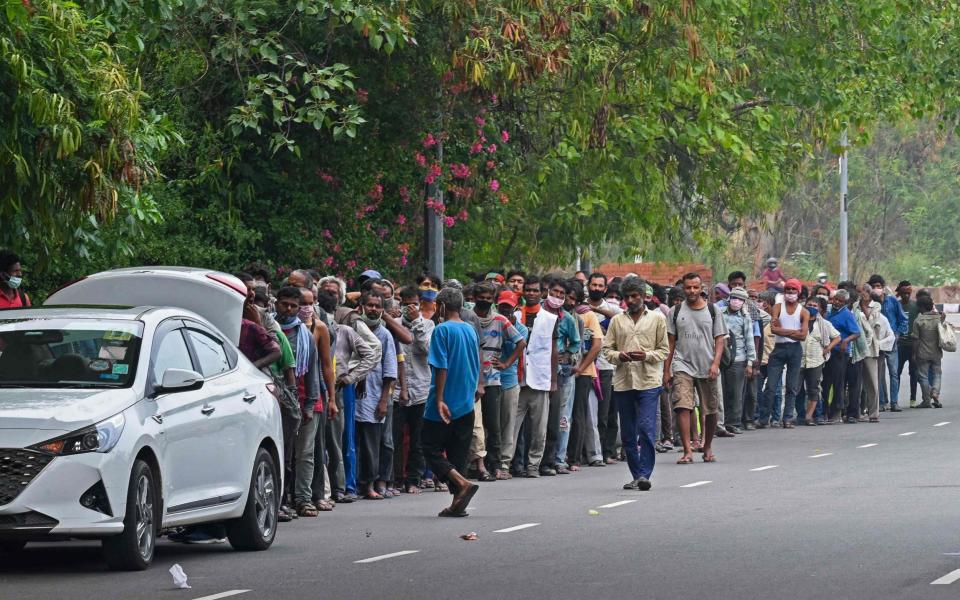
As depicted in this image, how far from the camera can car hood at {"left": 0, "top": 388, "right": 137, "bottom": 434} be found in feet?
34.3

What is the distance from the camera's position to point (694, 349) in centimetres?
1934

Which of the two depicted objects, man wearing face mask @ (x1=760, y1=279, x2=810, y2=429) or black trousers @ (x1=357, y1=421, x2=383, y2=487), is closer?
black trousers @ (x1=357, y1=421, x2=383, y2=487)

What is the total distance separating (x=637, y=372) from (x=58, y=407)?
782cm

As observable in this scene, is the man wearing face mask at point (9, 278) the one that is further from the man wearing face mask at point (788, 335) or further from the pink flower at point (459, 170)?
the man wearing face mask at point (788, 335)

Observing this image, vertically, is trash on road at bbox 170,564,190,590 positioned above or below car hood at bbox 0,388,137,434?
below

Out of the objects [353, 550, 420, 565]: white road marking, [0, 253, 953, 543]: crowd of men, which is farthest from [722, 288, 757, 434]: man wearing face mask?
[353, 550, 420, 565]: white road marking

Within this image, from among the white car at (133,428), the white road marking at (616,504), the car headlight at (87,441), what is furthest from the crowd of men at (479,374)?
the car headlight at (87,441)

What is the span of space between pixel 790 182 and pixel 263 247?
1424 cm

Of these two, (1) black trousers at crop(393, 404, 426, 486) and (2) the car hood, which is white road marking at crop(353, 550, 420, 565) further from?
(1) black trousers at crop(393, 404, 426, 486)

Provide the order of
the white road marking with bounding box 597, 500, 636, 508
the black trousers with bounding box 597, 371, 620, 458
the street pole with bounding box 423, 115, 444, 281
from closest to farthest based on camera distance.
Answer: the white road marking with bounding box 597, 500, 636, 508 < the black trousers with bounding box 597, 371, 620, 458 < the street pole with bounding box 423, 115, 444, 281

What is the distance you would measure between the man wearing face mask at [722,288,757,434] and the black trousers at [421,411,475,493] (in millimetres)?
9953

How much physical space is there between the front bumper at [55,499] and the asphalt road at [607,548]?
33 cm

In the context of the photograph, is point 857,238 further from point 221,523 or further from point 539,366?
point 221,523

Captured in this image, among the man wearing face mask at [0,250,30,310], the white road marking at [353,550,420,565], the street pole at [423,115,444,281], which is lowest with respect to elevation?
the white road marking at [353,550,420,565]
